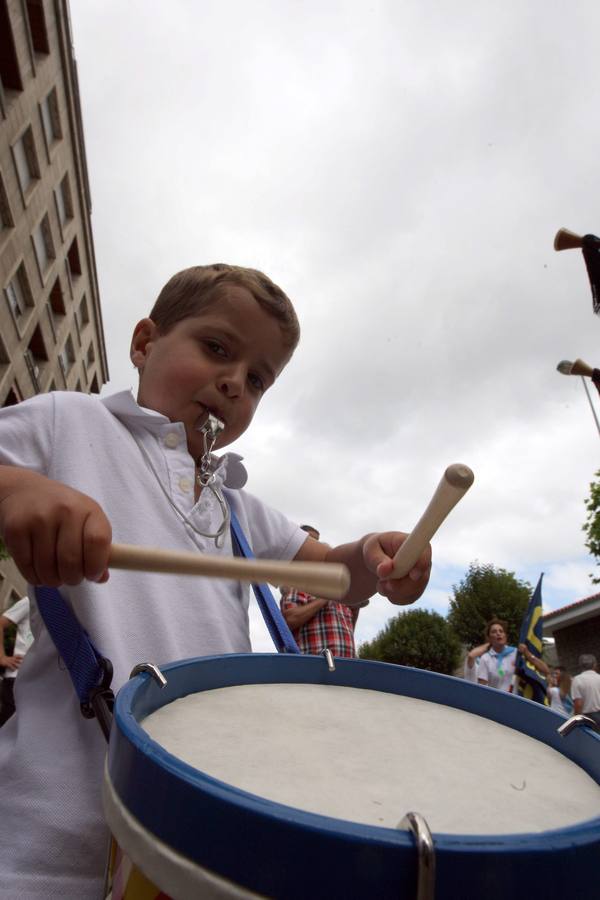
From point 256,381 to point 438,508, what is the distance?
0.95 meters

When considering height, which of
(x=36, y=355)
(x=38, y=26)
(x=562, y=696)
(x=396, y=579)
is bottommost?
(x=562, y=696)

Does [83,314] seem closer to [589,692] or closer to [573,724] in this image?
[589,692]

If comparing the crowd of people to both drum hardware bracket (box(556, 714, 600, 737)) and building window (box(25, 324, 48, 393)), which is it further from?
building window (box(25, 324, 48, 393))

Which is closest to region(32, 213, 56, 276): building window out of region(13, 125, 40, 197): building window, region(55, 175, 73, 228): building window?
region(55, 175, 73, 228): building window

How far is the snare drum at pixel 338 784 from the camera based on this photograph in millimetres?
443

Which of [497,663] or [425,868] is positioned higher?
[425,868]

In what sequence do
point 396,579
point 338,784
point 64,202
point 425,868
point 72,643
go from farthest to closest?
1. point 64,202
2. point 396,579
3. point 72,643
4. point 338,784
5. point 425,868

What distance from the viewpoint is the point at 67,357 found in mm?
20406

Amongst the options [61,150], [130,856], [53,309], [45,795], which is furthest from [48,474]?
[53,309]

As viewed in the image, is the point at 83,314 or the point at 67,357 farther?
the point at 83,314

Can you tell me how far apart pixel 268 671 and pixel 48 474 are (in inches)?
21.4

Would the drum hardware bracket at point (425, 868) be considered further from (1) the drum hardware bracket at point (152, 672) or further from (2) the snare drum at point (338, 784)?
(1) the drum hardware bracket at point (152, 672)

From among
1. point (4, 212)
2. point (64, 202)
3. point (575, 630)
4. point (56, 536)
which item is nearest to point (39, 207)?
point (4, 212)

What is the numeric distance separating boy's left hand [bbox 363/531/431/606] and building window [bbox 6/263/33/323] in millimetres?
15033
